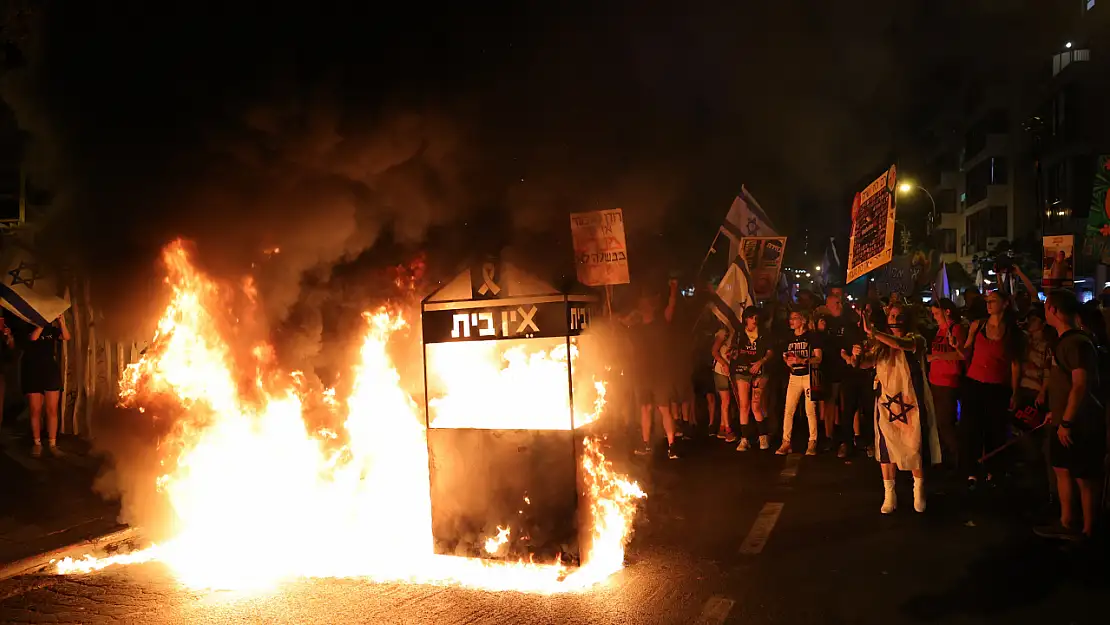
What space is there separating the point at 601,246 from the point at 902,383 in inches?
134

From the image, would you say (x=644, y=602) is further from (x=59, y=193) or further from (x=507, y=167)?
(x=59, y=193)

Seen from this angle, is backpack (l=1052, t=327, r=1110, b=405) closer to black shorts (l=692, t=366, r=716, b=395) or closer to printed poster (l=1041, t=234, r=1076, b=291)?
printed poster (l=1041, t=234, r=1076, b=291)

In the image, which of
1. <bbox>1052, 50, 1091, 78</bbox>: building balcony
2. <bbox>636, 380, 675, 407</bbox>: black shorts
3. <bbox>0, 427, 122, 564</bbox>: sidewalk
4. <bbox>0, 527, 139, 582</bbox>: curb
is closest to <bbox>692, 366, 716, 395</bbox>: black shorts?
<bbox>636, 380, 675, 407</bbox>: black shorts

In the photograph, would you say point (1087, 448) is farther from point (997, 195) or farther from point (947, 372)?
point (997, 195)

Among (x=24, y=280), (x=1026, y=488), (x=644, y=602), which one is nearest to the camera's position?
(x=644, y=602)

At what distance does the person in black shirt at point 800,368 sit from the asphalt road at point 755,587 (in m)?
2.53

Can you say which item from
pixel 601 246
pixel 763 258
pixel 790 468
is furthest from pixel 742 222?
pixel 790 468

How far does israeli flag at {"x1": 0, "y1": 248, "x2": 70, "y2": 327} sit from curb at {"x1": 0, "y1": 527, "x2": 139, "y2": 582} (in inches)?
170

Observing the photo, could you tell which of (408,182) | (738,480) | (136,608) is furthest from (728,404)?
(136,608)

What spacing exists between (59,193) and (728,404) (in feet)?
27.6

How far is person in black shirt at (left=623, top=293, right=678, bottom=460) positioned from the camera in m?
9.17

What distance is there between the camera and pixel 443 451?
5445mm

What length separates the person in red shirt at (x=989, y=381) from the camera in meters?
7.13

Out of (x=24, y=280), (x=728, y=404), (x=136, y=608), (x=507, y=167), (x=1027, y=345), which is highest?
(x=507, y=167)
